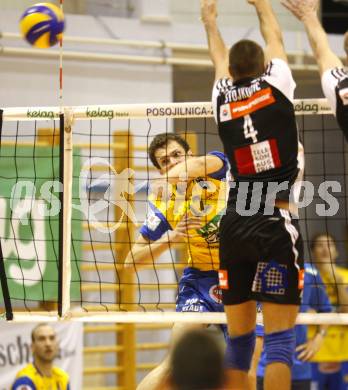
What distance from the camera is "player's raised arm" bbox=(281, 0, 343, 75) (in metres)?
4.34

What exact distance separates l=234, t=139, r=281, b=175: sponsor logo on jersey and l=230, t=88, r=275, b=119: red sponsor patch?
19 centimetres

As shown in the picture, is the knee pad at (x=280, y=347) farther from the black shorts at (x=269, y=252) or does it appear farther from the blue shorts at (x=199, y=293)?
the blue shorts at (x=199, y=293)

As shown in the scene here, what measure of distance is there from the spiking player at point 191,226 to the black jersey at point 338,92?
1.32 meters

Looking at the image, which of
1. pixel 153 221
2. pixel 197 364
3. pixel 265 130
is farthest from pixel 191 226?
pixel 197 364

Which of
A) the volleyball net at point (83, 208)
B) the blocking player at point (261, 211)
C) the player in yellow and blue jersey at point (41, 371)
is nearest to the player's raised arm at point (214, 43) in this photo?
the blocking player at point (261, 211)

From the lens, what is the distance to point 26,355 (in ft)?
28.8

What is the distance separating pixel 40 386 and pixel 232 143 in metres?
4.29

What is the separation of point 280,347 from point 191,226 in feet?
5.16

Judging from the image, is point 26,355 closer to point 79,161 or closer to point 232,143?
point 79,161

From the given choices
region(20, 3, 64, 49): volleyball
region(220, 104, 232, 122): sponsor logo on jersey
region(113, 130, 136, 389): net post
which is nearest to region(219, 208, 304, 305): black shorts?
region(220, 104, 232, 122): sponsor logo on jersey

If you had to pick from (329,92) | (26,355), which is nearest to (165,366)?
(329,92)

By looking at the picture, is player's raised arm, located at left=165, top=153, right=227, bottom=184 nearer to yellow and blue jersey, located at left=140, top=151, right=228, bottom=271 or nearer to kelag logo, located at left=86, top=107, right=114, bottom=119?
yellow and blue jersey, located at left=140, top=151, right=228, bottom=271

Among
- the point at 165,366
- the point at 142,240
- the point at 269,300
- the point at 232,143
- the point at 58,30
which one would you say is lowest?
the point at 165,366

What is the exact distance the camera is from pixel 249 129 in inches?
169
